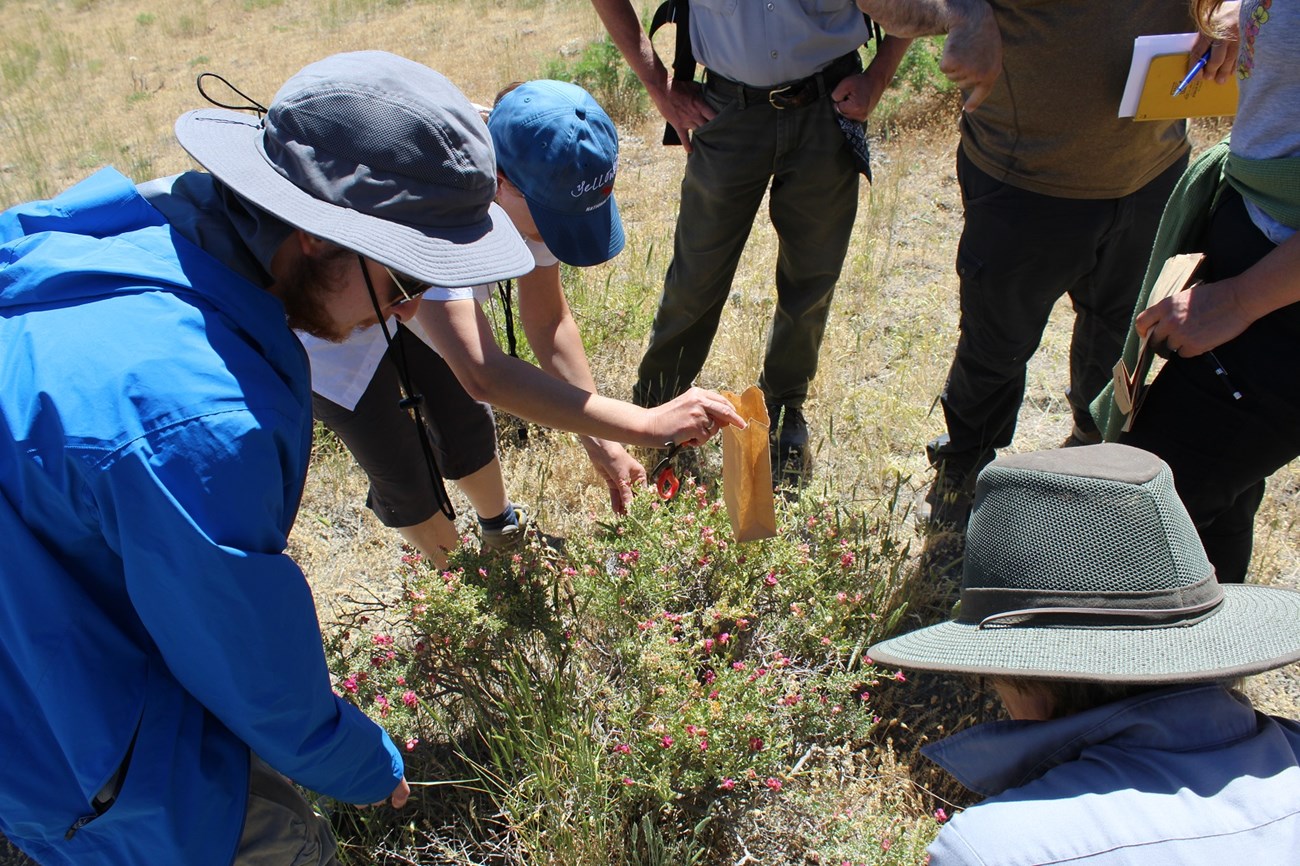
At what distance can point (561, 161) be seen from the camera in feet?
6.37

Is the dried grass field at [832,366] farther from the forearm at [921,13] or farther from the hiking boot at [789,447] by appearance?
the forearm at [921,13]

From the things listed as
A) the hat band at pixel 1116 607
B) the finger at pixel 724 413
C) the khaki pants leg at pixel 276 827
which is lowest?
the khaki pants leg at pixel 276 827

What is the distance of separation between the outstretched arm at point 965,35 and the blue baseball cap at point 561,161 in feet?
2.91

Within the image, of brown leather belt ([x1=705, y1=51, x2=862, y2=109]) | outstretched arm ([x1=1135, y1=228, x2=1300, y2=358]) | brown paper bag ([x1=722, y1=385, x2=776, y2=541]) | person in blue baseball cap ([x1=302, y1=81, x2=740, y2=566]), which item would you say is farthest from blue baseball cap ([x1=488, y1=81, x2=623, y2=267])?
outstretched arm ([x1=1135, y1=228, x2=1300, y2=358])

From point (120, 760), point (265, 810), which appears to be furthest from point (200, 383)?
point (265, 810)

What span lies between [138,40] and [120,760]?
15.9 metres

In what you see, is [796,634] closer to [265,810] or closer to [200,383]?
[265,810]

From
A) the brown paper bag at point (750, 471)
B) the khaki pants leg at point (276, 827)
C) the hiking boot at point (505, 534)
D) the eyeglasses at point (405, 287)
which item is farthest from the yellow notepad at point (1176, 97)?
the khaki pants leg at point (276, 827)

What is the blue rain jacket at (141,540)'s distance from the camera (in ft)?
3.38

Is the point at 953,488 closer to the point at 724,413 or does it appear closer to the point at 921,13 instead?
the point at 724,413

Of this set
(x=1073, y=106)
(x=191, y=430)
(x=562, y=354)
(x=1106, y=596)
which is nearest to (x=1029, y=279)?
(x=1073, y=106)

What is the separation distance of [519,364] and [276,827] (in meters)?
1.03

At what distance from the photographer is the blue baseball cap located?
6.36 ft

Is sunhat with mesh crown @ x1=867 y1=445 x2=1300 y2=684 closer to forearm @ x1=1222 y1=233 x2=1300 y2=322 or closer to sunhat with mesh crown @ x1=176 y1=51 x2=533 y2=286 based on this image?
forearm @ x1=1222 y1=233 x2=1300 y2=322
